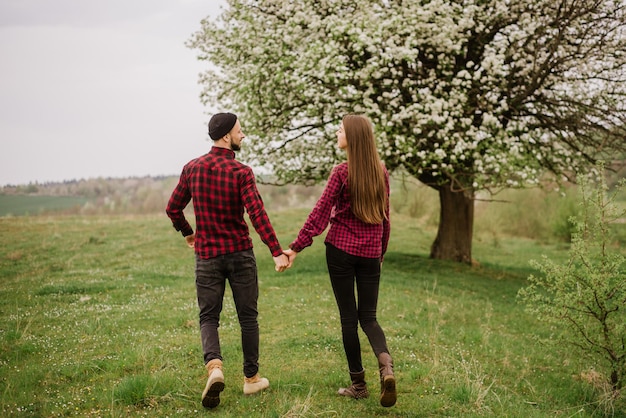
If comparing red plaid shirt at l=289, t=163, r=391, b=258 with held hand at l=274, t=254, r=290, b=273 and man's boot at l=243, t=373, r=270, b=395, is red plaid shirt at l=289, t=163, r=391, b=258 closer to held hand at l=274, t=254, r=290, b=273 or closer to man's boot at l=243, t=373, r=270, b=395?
held hand at l=274, t=254, r=290, b=273

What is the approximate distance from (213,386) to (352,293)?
185 centimetres

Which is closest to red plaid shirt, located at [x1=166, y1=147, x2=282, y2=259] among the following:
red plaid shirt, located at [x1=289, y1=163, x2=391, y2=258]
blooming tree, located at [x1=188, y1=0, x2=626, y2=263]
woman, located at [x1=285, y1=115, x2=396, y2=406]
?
red plaid shirt, located at [x1=289, y1=163, x2=391, y2=258]

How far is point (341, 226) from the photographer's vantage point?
20.3ft

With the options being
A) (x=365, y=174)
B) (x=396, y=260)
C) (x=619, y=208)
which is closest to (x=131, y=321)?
(x=365, y=174)

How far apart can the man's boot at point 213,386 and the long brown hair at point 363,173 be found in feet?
7.50

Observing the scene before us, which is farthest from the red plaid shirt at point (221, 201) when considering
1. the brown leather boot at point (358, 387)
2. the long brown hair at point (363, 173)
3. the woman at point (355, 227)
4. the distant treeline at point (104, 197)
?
the distant treeline at point (104, 197)

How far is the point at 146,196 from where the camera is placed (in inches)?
1970

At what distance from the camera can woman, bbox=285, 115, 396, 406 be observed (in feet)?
20.0

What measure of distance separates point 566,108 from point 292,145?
8.84m

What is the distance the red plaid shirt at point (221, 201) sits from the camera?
6066mm

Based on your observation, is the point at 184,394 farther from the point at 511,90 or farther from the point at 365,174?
the point at 511,90

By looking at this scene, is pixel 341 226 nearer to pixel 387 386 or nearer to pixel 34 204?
pixel 387 386

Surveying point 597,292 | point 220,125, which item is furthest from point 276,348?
point 597,292

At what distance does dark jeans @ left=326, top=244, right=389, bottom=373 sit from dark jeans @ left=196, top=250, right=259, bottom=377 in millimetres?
945
